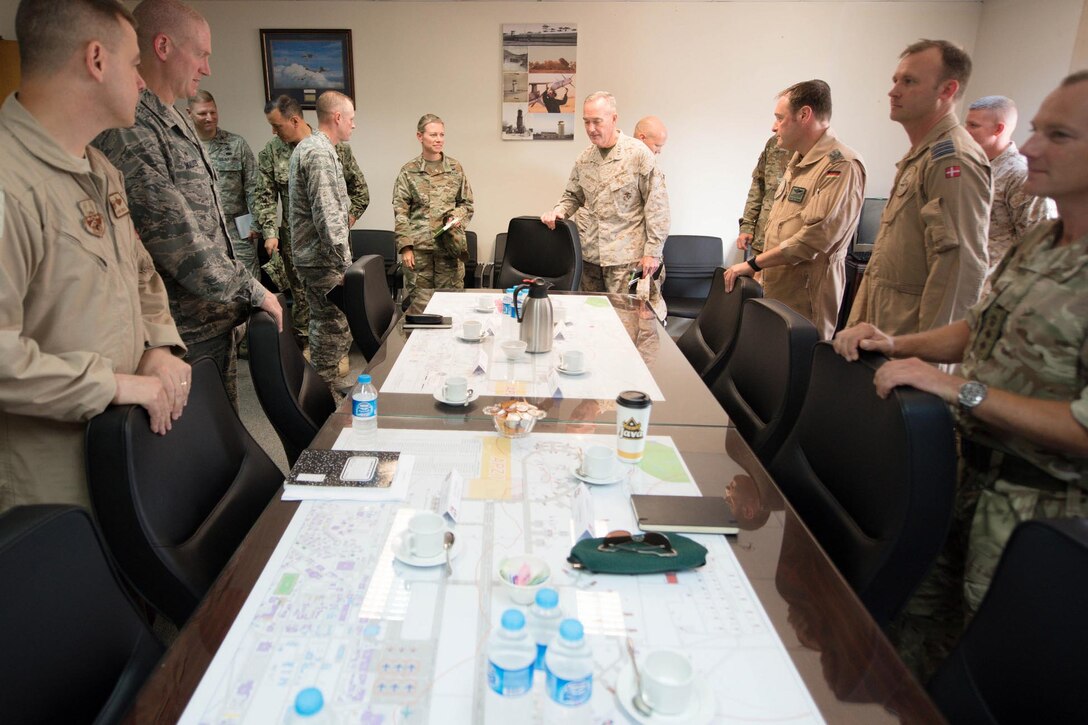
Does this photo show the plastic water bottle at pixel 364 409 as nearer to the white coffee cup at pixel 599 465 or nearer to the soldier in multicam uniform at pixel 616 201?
the white coffee cup at pixel 599 465

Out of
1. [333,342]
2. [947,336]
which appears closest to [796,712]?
[947,336]

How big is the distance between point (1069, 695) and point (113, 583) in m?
1.26

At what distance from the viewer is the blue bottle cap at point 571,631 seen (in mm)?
819

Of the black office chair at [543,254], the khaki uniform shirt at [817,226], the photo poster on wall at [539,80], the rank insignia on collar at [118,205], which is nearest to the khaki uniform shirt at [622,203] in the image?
the black office chair at [543,254]

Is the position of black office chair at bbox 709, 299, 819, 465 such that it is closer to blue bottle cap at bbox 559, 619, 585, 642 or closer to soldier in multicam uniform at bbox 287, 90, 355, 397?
blue bottle cap at bbox 559, 619, 585, 642

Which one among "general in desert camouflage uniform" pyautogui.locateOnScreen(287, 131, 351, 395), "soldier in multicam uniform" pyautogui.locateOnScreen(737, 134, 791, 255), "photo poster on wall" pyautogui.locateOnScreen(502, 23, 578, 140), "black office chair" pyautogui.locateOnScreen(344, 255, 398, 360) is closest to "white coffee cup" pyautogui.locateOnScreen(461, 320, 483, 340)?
"black office chair" pyautogui.locateOnScreen(344, 255, 398, 360)

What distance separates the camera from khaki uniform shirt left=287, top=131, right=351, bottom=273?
3.44 m

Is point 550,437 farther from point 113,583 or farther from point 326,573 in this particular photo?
point 113,583

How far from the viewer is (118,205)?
5.07 ft

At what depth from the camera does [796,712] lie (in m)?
0.83

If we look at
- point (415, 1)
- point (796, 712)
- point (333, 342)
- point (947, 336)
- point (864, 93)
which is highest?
point (415, 1)

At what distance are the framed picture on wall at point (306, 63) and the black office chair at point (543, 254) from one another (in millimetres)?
2479

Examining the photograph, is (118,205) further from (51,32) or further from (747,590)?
(747,590)

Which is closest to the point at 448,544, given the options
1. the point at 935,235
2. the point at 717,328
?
the point at 717,328
